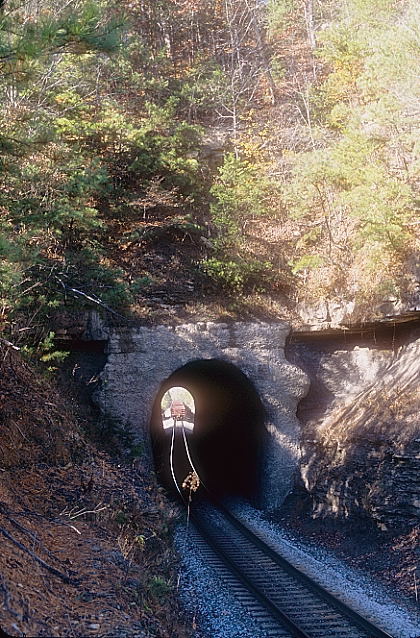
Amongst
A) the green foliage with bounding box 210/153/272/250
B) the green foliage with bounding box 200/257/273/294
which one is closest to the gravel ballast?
the green foliage with bounding box 200/257/273/294

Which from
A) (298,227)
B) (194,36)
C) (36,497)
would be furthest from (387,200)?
(194,36)

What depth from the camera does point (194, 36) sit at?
2547 cm

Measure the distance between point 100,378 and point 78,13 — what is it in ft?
33.6

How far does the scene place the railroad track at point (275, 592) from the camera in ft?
27.5

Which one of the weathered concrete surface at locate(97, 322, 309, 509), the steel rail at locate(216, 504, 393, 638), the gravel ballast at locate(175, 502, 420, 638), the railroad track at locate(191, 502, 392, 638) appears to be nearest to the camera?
the steel rail at locate(216, 504, 393, 638)

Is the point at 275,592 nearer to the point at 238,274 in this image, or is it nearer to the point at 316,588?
the point at 316,588

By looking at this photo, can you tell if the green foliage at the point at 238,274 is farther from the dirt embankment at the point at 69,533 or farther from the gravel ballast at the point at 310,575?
the gravel ballast at the point at 310,575

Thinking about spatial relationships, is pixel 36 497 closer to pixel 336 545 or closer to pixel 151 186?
pixel 336 545

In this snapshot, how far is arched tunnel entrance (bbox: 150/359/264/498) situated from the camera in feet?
58.3

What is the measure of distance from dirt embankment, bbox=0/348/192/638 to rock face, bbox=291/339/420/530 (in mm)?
4209

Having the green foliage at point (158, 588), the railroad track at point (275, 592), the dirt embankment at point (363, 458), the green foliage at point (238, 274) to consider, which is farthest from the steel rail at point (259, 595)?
the green foliage at point (238, 274)

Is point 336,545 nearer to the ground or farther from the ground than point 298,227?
nearer to the ground

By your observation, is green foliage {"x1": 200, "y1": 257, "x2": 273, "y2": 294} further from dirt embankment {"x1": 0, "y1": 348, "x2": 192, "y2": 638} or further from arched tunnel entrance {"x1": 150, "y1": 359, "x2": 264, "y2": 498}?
dirt embankment {"x1": 0, "y1": 348, "x2": 192, "y2": 638}

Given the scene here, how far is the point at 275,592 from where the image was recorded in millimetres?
9977
